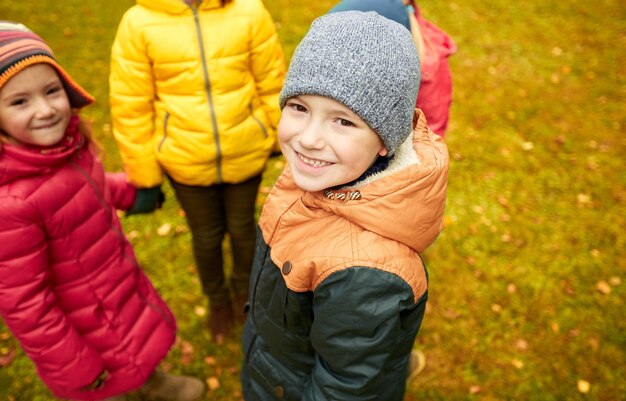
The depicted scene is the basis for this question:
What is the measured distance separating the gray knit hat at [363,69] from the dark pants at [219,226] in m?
1.41

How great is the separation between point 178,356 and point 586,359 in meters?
2.95

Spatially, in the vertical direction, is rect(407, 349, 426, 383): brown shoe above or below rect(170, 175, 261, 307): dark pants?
below

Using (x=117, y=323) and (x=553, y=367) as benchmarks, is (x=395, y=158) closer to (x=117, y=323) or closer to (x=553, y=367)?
(x=117, y=323)

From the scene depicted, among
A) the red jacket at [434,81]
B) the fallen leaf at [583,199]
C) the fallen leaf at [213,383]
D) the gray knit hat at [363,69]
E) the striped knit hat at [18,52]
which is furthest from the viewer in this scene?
the fallen leaf at [583,199]

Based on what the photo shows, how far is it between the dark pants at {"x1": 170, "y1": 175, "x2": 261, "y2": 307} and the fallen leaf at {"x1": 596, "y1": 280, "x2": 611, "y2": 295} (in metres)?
2.90

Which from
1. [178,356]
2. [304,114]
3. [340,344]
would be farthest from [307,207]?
[178,356]

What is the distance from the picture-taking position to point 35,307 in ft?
6.40

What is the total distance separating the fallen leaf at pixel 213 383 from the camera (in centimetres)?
321

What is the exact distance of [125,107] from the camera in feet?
8.03

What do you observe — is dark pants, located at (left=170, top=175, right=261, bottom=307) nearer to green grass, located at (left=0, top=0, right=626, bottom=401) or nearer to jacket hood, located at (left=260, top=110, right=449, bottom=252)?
green grass, located at (left=0, top=0, right=626, bottom=401)

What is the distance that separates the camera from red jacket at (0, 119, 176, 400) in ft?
6.19

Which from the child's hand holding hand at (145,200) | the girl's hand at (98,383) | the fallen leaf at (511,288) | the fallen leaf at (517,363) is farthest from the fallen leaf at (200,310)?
the fallen leaf at (511,288)

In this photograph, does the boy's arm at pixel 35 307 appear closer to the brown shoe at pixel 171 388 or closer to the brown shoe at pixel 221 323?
the brown shoe at pixel 171 388

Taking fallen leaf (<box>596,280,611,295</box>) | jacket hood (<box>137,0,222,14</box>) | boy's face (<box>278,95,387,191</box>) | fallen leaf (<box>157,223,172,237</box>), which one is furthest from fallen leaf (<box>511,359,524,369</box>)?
jacket hood (<box>137,0,222,14</box>)
